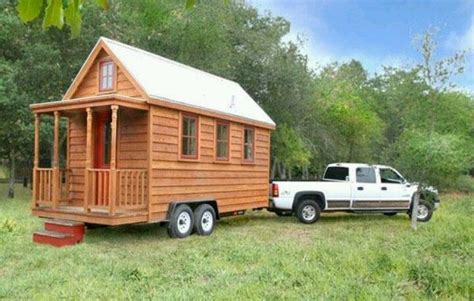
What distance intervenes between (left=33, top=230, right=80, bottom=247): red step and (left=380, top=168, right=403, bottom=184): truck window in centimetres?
894

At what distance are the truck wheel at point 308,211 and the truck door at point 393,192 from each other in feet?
7.04

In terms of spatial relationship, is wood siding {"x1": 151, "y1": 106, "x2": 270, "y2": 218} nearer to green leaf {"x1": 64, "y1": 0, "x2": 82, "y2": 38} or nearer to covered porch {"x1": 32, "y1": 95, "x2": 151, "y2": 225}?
covered porch {"x1": 32, "y1": 95, "x2": 151, "y2": 225}

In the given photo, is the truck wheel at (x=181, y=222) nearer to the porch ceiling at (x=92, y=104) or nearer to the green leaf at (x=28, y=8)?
the porch ceiling at (x=92, y=104)

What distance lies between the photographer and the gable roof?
10023 mm

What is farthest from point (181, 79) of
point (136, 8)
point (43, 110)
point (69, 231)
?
point (136, 8)

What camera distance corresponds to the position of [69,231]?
9125mm

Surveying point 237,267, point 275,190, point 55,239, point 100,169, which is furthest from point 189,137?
point 237,267

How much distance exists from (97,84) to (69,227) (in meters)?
3.57

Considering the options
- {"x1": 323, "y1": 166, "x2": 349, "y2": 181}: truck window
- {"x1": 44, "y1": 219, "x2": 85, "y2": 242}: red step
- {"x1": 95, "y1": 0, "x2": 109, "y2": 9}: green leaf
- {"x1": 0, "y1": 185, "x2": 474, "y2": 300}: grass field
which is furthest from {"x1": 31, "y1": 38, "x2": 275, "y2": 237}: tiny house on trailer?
{"x1": 95, "y1": 0, "x2": 109, "y2": 9}: green leaf

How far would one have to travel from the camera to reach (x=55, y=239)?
8867 millimetres

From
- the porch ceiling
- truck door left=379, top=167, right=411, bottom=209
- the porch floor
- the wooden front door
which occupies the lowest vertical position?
the porch floor

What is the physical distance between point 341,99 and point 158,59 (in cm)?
1576

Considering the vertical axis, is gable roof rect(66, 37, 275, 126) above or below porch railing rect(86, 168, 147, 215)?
above

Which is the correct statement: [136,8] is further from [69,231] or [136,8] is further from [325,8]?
[69,231]
